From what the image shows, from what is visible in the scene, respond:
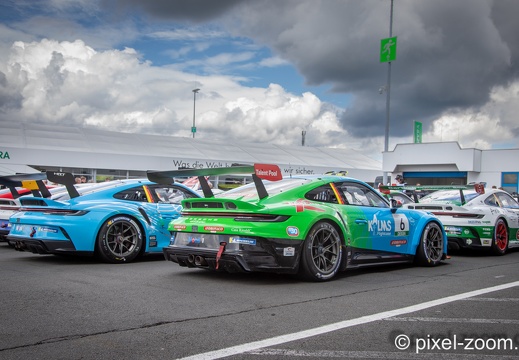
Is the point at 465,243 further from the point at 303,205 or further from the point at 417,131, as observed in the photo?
the point at 417,131

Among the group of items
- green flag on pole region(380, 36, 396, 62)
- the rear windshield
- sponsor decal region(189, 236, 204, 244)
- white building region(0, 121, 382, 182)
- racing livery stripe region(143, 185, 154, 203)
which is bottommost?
sponsor decal region(189, 236, 204, 244)

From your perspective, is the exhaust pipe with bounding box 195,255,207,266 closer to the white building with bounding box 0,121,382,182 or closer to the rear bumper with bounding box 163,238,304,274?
the rear bumper with bounding box 163,238,304,274

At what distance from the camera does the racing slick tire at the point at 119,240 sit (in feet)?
26.7

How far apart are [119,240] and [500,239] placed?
7170mm

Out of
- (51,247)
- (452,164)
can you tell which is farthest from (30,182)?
(452,164)

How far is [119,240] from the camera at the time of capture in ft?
27.5

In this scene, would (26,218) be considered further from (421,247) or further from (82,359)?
(421,247)

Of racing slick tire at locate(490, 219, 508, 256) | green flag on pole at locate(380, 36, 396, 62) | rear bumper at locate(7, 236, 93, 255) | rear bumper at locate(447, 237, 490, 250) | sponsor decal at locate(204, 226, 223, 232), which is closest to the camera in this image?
sponsor decal at locate(204, 226, 223, 232)

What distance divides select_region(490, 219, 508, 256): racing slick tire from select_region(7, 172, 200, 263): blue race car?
5978 mm

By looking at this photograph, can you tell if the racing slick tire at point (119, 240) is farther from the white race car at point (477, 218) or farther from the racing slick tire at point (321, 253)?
the white race car at point (477, 218)

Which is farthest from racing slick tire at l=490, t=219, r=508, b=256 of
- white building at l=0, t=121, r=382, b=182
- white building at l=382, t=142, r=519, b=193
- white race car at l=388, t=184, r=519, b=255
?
white building at l=382, t=142, r=519, b=193

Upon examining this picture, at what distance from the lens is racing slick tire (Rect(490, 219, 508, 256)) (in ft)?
34.5

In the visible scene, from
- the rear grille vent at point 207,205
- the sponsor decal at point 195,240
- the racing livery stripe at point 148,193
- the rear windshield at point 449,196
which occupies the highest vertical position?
the rear windshield at point 449,196

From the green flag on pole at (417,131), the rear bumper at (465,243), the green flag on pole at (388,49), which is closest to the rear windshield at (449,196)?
the rear bumper at (465,243)
